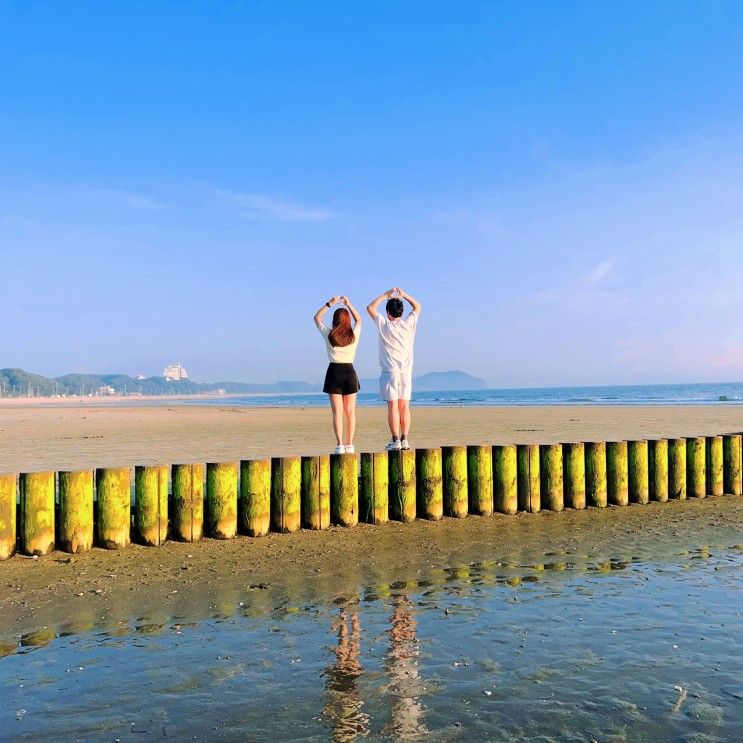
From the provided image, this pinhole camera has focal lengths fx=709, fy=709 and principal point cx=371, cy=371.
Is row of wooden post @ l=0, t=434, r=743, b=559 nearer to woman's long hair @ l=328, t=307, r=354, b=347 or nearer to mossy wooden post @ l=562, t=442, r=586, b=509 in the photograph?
mossy wooden post @ l=562, t=442, r=586, b=509

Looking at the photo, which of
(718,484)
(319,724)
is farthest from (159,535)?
(718,484)

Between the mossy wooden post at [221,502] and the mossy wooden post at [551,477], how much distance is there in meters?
4.23

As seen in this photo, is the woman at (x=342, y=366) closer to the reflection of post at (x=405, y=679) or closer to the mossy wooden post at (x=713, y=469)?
the reflection of post at (x=405, y=679)

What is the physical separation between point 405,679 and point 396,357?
21.1 ft

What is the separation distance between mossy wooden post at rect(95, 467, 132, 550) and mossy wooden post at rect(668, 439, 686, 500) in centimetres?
770

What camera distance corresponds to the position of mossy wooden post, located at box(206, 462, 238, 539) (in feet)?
25.3

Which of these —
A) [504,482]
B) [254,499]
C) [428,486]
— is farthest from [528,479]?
[254,499]

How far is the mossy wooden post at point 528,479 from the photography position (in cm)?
941

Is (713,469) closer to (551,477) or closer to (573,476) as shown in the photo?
(573,476)

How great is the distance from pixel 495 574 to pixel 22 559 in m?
4.55

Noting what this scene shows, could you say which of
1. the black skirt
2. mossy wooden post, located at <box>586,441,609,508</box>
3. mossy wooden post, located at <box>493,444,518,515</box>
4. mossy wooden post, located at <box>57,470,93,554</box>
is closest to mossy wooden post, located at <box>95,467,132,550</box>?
mossy wooden post, located at <box>57,470,93,554</box>

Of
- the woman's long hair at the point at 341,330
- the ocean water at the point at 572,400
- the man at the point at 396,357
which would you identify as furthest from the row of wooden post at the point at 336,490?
the ocean water at the point at 572,400

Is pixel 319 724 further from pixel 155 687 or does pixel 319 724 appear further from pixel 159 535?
pixel 159 535

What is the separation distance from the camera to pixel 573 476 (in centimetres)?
977
